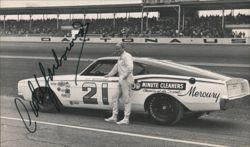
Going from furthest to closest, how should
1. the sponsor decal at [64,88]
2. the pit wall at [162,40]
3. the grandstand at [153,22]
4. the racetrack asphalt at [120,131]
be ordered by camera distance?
the pit wall at [162,40] → the grandstand at [153,22] → the sponsor decal at [64,88] → the racetrack asphalt at [120,131]

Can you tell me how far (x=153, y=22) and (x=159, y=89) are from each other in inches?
312

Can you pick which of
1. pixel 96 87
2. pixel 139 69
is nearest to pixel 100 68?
pixel 96 87

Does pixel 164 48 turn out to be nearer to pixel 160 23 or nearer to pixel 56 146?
pixel 160 23

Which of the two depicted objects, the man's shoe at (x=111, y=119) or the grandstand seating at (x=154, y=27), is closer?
the man's shoe at (x=111, y=119)

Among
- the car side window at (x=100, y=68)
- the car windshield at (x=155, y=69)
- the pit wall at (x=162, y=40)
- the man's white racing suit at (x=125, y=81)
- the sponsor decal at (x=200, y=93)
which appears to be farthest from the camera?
the pit wall at (x=162, y=40)

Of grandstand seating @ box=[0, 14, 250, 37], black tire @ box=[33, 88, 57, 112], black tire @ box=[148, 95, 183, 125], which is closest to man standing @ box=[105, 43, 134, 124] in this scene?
black tire @ box=[148, 95, 183, 125]

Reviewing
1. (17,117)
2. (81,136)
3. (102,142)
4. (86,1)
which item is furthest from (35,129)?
(86,1)

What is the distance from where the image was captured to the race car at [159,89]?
784 centimetres

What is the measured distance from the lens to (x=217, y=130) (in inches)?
311

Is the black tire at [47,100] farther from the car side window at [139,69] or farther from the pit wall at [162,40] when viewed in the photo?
the pit wall at [162,40]

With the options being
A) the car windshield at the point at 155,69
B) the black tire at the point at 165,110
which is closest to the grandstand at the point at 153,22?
the car windshield at the point at 155,69

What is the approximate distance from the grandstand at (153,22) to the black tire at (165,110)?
3.40 metres

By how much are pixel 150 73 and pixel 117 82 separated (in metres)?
0.65

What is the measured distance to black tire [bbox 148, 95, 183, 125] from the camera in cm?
802
